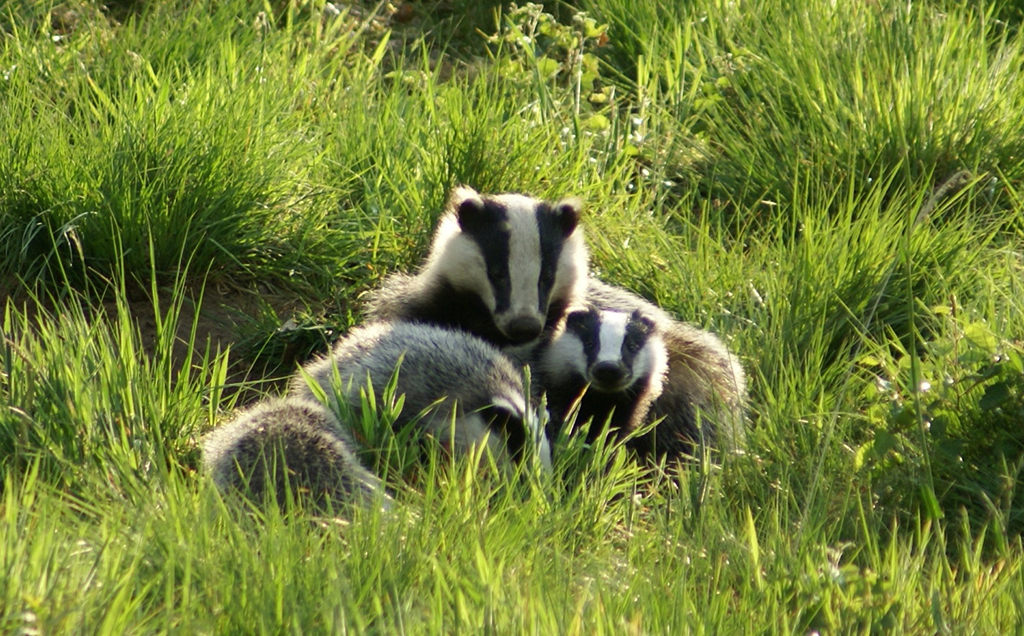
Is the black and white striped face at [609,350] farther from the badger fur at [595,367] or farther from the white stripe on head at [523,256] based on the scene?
the white stripe on head at [523,256]

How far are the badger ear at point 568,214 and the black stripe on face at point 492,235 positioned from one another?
18 cm

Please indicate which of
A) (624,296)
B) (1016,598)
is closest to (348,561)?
(1016,598)

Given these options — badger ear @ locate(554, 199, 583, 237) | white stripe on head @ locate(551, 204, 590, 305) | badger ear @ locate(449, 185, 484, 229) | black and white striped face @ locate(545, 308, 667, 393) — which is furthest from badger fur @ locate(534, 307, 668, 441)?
badger ear @ locate(449, 185, 484, 229)

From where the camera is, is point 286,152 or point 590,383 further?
point 286,152

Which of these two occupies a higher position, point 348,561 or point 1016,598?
point 1016,598

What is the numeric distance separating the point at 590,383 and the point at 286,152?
1490 millimetres

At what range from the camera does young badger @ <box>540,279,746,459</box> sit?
13.5ft

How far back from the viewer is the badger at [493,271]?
4367mm

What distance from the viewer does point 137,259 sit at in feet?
14.9

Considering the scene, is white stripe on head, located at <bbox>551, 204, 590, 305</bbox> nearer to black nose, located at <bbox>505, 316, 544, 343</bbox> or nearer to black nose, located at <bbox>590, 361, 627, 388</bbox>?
black nose, located at <bbox>505, 316, 544, 343</bbox>

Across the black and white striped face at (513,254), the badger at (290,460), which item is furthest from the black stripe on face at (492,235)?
the badger at (290,460)

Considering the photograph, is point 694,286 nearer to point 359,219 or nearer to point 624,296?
point 624,296

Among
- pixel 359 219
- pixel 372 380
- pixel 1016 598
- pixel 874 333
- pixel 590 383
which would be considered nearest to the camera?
pixel 1016 598

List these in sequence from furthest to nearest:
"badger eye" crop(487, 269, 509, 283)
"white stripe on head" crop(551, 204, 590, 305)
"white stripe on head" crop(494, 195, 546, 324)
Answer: "white stripe on head" crop(551, 204, 590, 305) → "badger eye" crop(487, 269, 509, 283) → "white stripe on head" crop(494, 195, 546, 324)
